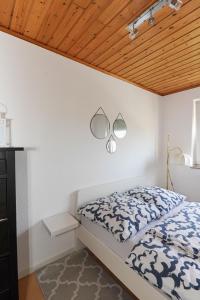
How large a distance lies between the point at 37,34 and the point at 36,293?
256cm

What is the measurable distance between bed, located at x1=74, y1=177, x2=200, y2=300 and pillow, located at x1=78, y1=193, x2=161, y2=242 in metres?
0.08

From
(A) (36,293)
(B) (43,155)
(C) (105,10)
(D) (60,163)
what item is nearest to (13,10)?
(C) (105,10)

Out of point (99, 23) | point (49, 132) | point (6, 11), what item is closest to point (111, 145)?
point (49, 132)

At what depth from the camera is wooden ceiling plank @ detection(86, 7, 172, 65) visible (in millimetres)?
1562

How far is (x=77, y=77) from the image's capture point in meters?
2.34

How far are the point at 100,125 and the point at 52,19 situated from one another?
4.36ft

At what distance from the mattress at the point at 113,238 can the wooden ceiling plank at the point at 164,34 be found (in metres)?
1.92

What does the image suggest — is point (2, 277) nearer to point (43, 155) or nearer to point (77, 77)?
point (43, 155)

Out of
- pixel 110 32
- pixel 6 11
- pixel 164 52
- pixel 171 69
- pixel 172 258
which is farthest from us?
pixel 171 69

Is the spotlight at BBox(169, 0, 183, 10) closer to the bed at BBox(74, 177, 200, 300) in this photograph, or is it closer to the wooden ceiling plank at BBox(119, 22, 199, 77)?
the wooden ceiling plank at BBox(119, 22, 199, 77)

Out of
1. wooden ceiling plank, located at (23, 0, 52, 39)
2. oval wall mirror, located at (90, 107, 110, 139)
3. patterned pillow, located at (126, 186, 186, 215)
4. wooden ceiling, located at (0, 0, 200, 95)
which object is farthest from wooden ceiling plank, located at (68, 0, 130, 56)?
patterned pillow, located at (126, 186, 186, 215)

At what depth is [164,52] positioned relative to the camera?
6.84 feet

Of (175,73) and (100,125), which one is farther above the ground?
(175,73)

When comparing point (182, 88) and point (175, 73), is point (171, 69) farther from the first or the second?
point (182, 88)
